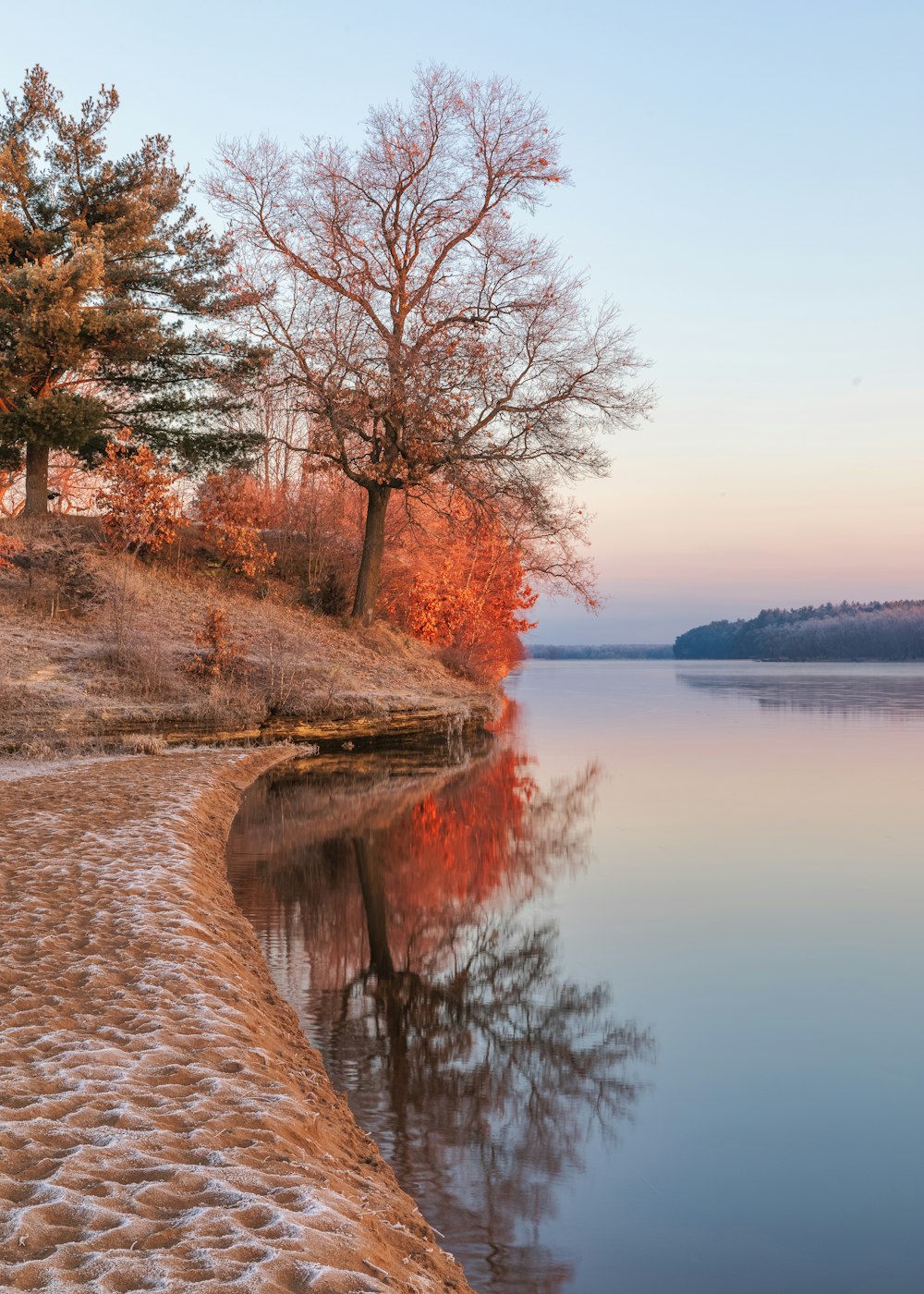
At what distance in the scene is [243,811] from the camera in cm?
1433

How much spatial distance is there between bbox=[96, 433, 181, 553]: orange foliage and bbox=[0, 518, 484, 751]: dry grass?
0.86 meters

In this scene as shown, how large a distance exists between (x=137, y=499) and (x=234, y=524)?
145 inches

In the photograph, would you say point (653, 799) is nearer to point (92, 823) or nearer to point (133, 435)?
point (92, 823)

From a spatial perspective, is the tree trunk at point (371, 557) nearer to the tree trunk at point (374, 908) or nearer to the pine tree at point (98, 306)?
the pine tree at point (98, 306)

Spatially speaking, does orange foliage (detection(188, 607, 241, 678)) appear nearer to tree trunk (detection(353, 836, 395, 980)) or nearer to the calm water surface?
the calm water surface

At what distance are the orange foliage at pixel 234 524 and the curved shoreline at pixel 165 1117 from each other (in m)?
18.7

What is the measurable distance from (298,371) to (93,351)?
5090 millimetres

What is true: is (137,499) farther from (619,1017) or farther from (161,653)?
(619,1017)

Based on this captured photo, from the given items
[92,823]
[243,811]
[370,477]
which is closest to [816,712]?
[370,477]

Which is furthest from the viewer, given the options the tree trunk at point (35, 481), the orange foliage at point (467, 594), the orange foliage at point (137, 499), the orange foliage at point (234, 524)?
the orange foliage at point (467, 594)

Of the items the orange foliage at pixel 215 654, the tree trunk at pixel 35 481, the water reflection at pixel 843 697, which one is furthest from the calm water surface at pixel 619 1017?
the water reflection at pixel 843 697

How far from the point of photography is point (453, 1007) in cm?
790

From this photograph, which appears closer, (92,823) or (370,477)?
(92,823)

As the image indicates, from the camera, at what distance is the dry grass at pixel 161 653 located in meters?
17.8
